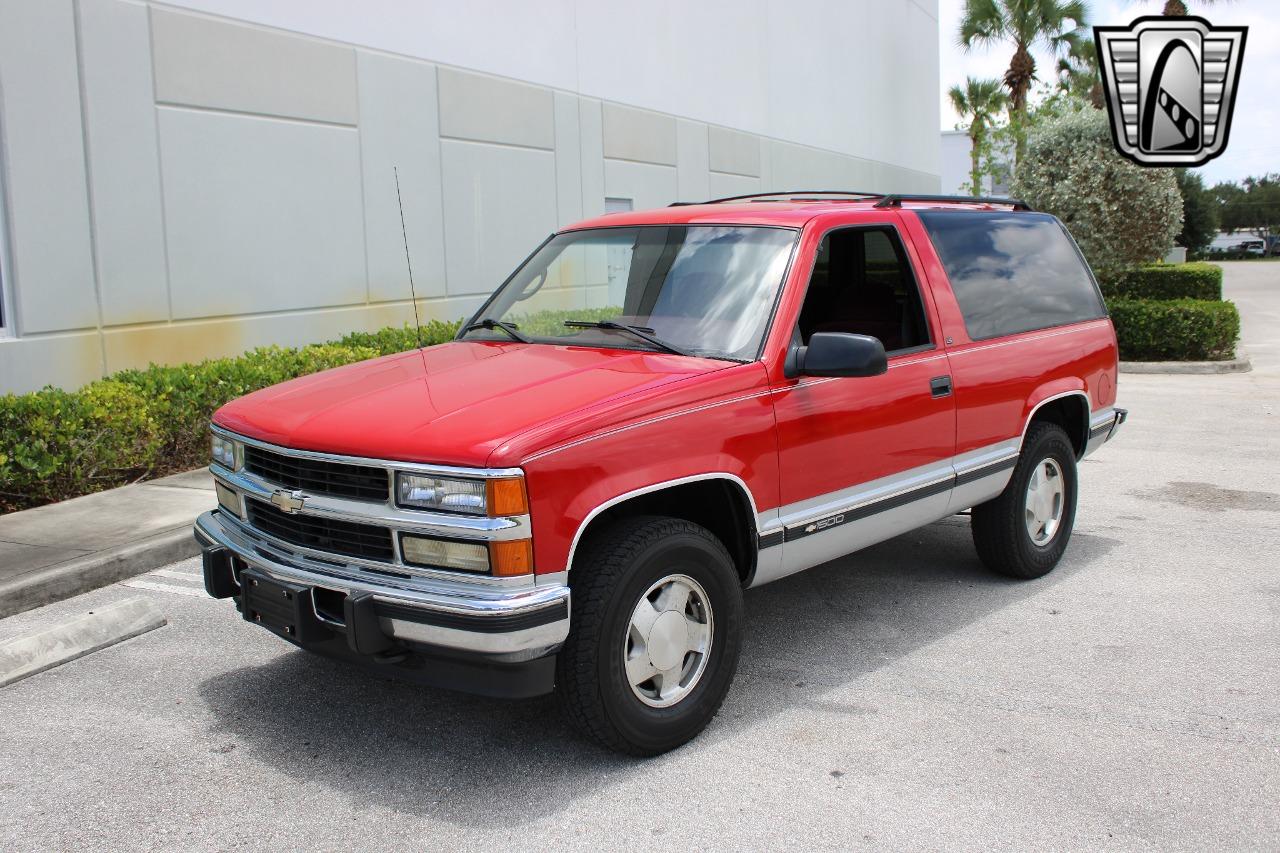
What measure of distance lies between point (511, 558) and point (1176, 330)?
602 inches

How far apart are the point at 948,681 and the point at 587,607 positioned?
1.82 m

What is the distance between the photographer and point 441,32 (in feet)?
43.0

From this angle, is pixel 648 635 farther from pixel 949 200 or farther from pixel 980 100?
pixel 980 100

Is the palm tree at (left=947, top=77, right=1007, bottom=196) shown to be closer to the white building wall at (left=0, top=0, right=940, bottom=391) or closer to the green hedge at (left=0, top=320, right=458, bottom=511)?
the white building wall at (left=0, top=0, right=940, bottom=391)

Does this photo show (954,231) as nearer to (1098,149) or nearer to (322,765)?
(322,765)

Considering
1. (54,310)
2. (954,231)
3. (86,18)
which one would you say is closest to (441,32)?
(86,18)

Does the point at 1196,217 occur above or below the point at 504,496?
above

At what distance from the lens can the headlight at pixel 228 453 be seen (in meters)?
4.48

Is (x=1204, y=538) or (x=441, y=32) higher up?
(x=441, y=32)

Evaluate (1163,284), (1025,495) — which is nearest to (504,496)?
(1025,495)

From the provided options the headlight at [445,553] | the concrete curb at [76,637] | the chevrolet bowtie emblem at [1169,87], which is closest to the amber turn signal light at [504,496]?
the headlight at [445,553]

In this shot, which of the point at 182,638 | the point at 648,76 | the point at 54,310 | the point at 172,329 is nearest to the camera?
the point at 182,638

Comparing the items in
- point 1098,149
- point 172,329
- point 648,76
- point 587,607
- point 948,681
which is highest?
point 648,76

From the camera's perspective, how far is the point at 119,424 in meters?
8.24
